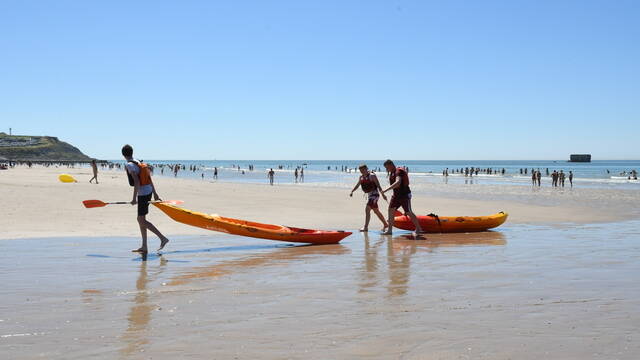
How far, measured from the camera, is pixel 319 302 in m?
6.38

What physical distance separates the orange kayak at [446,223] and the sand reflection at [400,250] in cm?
29

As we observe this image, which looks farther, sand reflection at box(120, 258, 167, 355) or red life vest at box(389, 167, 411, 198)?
red life vest at box(389, 167, 411, 198)

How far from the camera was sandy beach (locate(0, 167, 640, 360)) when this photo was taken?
480 centimetres

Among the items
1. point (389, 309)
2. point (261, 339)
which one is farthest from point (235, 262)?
point (261, 339)

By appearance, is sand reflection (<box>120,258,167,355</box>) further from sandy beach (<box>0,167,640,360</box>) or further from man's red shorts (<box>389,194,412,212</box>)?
man's red shorts (<box>389,194,412,212</box>)

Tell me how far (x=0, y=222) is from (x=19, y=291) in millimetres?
7878

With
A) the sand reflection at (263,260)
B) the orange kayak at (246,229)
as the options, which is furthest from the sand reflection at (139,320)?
the orange kayak at (246,229)

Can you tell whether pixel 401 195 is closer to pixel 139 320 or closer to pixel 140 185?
pixel 140 185

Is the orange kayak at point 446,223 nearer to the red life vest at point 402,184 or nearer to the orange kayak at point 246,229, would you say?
the red life vest at point 402,184

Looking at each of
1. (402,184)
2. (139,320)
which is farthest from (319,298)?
(402,184)

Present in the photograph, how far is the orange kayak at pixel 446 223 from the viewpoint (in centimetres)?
1364

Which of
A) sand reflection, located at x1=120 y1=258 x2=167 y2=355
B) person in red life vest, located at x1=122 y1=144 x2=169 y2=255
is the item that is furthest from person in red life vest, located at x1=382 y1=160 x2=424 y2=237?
sand reflection, located at x1=120 y1=258 x2=167 y2=355

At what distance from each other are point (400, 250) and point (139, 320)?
6.10 metres

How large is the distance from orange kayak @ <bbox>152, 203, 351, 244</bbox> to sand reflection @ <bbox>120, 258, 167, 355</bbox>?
10.9 feet
